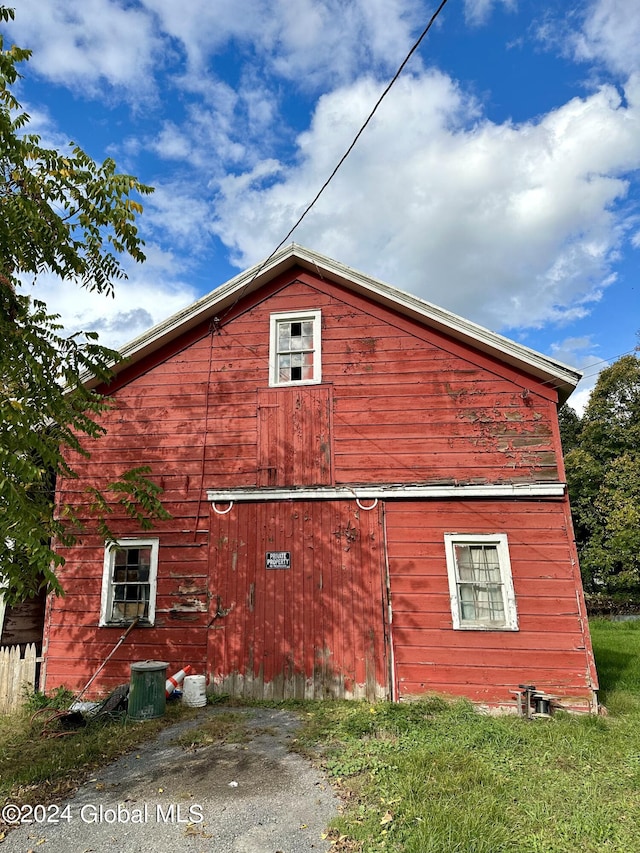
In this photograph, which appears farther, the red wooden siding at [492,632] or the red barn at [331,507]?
the red barn at [331,507]

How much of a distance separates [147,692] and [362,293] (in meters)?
7.31

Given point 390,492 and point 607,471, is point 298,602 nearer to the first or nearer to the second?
point 390,492

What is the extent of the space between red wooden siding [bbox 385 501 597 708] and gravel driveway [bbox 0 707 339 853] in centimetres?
274

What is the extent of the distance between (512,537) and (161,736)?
5.70m

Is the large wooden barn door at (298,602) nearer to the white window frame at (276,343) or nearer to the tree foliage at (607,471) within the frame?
the white window frame at (276,343)

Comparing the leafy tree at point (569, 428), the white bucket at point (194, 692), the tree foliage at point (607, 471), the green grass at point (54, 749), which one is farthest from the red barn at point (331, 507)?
the leafy tree at point (569, 428)

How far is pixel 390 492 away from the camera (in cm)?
837

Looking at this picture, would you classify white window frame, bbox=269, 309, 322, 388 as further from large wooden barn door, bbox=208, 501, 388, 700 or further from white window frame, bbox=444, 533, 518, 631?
white window frame, bbox=444, 533, 518, 631

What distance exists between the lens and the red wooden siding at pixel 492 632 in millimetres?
7480

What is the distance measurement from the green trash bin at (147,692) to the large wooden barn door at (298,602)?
111 centimetres

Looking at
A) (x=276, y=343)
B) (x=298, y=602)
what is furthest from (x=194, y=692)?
(x=276, y=343)

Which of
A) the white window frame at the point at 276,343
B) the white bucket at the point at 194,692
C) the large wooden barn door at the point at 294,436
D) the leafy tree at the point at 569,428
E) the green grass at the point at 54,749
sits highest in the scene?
the leafy tree at the point at 569,428

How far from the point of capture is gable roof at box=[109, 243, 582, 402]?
8375mm

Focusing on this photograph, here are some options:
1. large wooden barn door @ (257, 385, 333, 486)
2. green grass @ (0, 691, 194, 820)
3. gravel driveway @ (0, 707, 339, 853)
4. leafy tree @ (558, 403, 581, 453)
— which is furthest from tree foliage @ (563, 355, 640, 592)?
green grass @ (0, 691, 194, 820)
